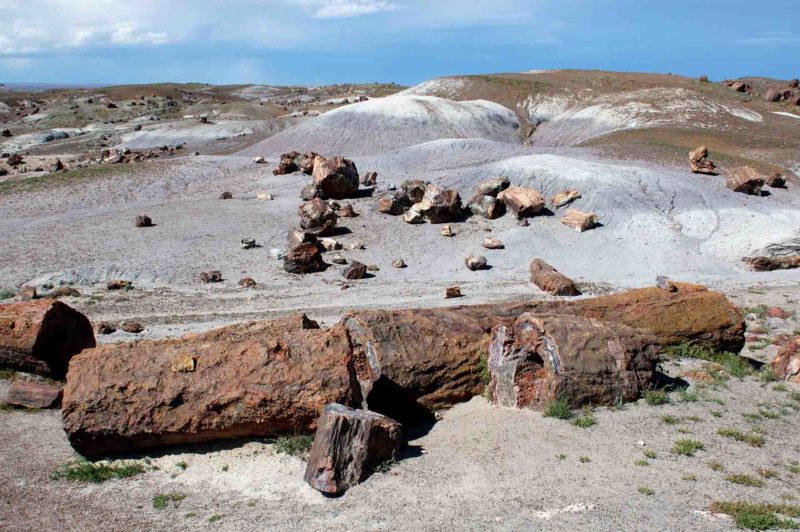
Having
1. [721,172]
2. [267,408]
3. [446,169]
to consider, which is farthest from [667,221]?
[267,408]

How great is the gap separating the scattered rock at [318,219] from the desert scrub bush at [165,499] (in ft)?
64.0

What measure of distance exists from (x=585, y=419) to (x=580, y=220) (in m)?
18.8

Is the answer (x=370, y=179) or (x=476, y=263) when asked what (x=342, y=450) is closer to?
(x=476, y=263)

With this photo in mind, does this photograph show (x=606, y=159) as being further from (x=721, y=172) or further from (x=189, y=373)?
(x=189, y=373)

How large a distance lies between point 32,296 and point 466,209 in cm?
1768

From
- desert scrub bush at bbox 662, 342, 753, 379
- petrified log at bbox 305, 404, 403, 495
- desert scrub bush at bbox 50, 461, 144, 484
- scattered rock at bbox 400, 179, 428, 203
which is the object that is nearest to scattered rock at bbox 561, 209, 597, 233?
scattered rock at bbox 400, 179, 428, 203

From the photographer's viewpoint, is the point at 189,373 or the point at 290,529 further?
the point at 189,373

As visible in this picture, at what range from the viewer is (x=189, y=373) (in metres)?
9.09

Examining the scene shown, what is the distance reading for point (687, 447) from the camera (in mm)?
8547

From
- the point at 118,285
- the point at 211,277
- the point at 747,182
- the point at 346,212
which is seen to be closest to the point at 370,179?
the point at 346,212

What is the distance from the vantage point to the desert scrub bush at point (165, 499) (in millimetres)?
7773

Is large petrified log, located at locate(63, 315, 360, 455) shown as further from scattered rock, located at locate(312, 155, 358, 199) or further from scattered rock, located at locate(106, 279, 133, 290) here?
scattered rock, located at locate(312, 155, 358, 199)

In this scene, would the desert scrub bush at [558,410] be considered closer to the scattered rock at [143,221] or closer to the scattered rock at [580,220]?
the scattered rock at [580,220]

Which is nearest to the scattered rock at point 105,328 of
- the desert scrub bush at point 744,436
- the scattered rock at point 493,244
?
the desert scrub bush at point 744,436
